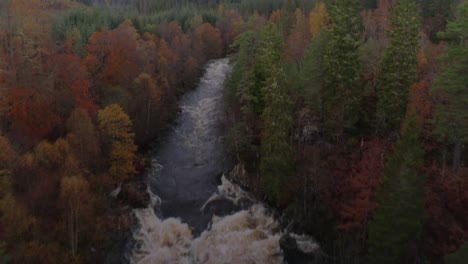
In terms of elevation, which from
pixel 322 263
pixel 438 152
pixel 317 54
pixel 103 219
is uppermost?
pixel 317 54

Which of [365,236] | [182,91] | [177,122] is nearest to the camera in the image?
[365,236]

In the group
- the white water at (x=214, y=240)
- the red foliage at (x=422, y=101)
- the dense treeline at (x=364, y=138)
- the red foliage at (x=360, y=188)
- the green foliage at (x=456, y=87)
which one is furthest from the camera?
the white water at (x=214, y=240)

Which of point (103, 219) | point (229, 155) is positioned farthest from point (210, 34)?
point (103, 219)

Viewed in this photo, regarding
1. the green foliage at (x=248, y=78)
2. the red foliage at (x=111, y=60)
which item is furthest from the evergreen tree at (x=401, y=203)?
the red foliage at (x=111, y=60)

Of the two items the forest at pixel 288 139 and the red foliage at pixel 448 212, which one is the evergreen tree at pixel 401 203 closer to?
the forest at pixel 288 139

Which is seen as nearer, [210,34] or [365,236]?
[365,236]

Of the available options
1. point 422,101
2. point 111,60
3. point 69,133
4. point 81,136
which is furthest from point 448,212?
point 111,60

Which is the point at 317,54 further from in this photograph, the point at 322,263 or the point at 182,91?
the point at 182,91
